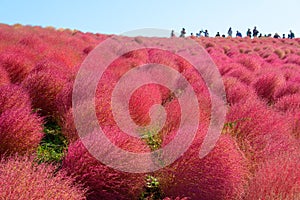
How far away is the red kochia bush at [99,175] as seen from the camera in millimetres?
2777

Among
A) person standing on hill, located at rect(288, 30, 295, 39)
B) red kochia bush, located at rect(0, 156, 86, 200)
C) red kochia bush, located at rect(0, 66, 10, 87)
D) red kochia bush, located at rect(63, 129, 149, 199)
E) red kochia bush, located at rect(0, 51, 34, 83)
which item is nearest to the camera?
red kochia bush, located at rect(0, 156, 86, 200)

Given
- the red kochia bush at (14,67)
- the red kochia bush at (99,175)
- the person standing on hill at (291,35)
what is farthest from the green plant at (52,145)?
the person standing on hill at (291,35)

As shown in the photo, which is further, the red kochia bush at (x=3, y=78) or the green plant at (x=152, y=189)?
the red kochia bush at (x=3, y=78)

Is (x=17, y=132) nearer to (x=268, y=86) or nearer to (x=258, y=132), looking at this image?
(x=258, y=132)

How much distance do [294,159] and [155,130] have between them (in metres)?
1.61

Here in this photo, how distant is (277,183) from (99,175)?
135cm

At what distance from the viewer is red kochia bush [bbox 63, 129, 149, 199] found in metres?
2.78

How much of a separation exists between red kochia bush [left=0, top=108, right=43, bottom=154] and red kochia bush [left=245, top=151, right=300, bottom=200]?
1966 millimetres

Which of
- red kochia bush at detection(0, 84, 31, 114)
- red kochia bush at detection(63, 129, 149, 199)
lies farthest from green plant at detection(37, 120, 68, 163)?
red kochia bush at detection(63, 129, 149, 199)

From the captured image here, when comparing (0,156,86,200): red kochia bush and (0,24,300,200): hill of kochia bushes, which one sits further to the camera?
(0,24,300,200): hill of kochia bushes

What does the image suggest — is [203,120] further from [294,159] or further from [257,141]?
[294,159]

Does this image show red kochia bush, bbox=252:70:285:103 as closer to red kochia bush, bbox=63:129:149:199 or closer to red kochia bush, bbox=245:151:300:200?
red kochia bush, bbox=245:151:300:200

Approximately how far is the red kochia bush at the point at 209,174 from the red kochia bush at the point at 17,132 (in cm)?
130

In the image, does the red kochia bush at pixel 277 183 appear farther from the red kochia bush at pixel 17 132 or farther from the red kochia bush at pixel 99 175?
the red kochia bush at pixel 17 132
